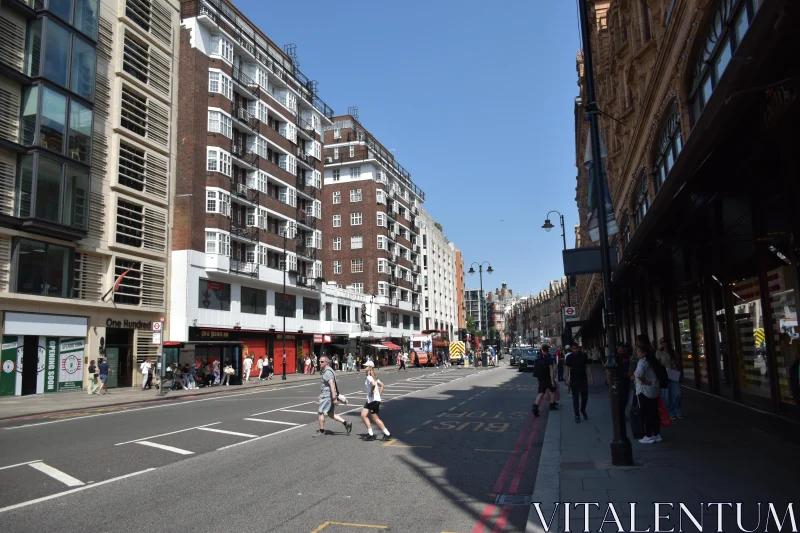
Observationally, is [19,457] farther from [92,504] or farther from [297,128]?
[297,128]

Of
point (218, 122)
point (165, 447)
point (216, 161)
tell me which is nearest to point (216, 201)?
point (216, 161)

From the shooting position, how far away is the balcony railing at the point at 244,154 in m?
43.4

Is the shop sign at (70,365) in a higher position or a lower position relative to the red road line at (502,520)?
higher

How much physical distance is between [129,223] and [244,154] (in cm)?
1330

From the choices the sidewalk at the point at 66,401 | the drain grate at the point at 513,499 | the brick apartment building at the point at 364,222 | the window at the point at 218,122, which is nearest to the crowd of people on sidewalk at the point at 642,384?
the drain grate at the point at 513,499

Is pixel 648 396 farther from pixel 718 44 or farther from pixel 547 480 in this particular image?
pixel 718 44

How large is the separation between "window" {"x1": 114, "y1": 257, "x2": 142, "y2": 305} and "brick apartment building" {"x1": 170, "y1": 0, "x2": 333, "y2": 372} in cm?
353

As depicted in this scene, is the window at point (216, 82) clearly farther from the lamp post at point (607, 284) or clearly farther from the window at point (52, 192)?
the lamp post at point (607, 284)

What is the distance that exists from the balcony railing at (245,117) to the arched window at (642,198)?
3040cm

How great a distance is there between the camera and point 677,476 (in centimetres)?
726

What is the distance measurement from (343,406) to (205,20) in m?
33.3

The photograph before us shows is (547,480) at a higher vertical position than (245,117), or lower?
lower

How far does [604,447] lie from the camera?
9781 millimetres

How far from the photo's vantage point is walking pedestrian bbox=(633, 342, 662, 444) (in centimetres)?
981
